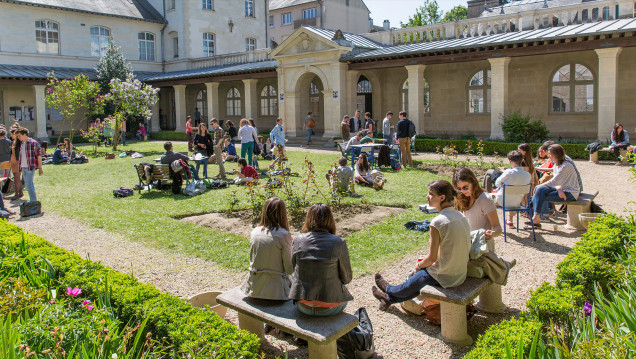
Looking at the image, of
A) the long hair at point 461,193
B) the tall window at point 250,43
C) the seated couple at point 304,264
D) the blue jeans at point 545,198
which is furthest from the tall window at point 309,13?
the seated couple at point 304,264

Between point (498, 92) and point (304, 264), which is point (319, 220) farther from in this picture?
point (498, 92)

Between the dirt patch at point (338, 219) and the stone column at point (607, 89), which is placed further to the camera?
the stone column at point (607, 89)

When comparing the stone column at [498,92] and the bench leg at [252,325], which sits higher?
the stone column at [498,92]

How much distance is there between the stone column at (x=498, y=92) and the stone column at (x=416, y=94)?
9.89 feet

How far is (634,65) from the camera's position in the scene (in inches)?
724

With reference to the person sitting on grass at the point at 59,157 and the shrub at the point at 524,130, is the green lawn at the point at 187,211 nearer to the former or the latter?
the person sitting on grass at the point at 59,157

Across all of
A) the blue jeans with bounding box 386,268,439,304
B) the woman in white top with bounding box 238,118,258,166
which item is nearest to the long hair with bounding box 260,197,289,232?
the blue jeans with bounding box 386,268,439,304

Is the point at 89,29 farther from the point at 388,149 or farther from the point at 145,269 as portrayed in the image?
the point at 145,269

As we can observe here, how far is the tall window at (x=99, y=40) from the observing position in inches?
1355

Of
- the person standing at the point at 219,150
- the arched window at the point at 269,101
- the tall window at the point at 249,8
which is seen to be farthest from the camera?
the tall window at the point at 249,8

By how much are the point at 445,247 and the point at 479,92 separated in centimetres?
1957

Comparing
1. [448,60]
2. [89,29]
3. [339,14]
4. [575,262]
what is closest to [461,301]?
[575,262]

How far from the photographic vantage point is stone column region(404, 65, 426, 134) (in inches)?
853

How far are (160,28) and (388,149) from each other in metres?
27.7
